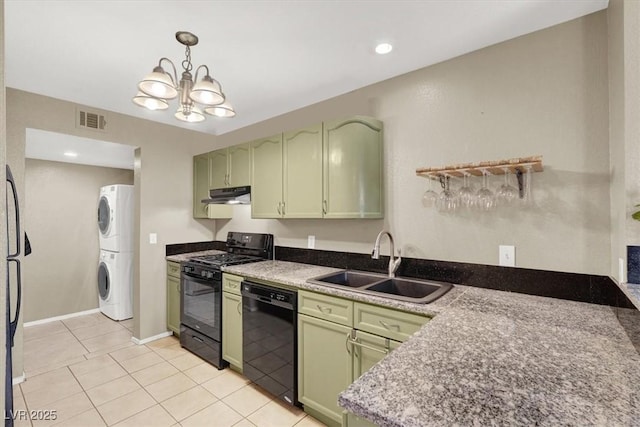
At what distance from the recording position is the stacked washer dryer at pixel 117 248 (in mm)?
3871

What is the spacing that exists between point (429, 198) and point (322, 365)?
1.32 m

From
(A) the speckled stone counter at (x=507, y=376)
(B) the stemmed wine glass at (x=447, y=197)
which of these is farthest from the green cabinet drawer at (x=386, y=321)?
(B) the stemmed wine glass at (x=447, y=197)

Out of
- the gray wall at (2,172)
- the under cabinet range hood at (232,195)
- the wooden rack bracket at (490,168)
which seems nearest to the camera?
the gray wall at (2,172)

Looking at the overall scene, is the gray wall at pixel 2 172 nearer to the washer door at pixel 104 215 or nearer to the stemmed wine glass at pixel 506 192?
the stemmed wine glass at pixel 506 192

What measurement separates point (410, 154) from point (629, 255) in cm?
132

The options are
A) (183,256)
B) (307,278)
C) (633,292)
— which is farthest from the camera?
(183,256)

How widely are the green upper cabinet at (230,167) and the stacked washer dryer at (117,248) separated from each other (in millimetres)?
1423

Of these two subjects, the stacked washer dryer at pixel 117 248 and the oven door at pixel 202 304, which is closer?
the oven door at pixel 202 304

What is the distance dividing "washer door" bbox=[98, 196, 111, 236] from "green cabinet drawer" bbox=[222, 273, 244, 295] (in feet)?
7.89

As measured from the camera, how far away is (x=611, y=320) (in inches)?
51.3

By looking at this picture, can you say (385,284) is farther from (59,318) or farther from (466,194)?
(59,318)

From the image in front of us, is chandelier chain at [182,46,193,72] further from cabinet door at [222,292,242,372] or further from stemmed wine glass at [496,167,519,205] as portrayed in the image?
stemmed wine glass at [496,167,519,205]

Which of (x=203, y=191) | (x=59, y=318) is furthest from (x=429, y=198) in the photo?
(x=59, y=318)

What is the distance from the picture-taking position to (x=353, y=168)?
7.20 feet
